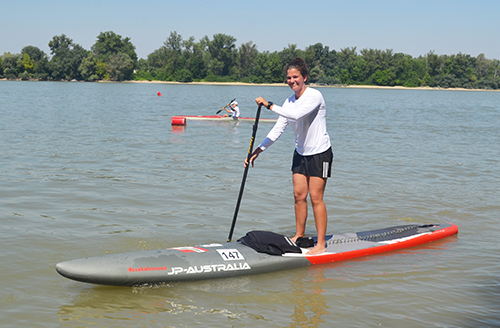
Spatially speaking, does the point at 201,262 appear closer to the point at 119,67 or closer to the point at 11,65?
the point at 119,67

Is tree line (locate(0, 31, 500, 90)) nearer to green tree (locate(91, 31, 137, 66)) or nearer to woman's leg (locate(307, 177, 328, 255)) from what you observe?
green tree (locate(91, 31, 137, 66))

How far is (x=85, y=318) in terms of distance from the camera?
4.52 meters

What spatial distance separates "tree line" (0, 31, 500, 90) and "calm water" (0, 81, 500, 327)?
3998 inches

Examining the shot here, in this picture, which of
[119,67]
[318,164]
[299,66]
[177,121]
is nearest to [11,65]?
[119,67]

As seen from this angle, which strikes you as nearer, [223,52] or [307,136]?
[307,136]

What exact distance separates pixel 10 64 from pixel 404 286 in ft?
372

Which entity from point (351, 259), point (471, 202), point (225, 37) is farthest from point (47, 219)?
point (225, 37)

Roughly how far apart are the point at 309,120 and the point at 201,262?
2.09 m

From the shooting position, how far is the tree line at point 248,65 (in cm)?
11688

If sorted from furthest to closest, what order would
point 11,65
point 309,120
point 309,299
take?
point 11,65
point 309,120
point 309,299

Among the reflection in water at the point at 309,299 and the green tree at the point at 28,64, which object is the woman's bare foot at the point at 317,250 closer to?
the reflection in water at the point at 309,299

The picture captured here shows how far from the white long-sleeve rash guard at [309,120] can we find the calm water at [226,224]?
1548 mm

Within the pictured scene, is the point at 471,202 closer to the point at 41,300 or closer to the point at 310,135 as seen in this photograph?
the point at 310,135

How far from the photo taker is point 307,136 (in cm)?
578
